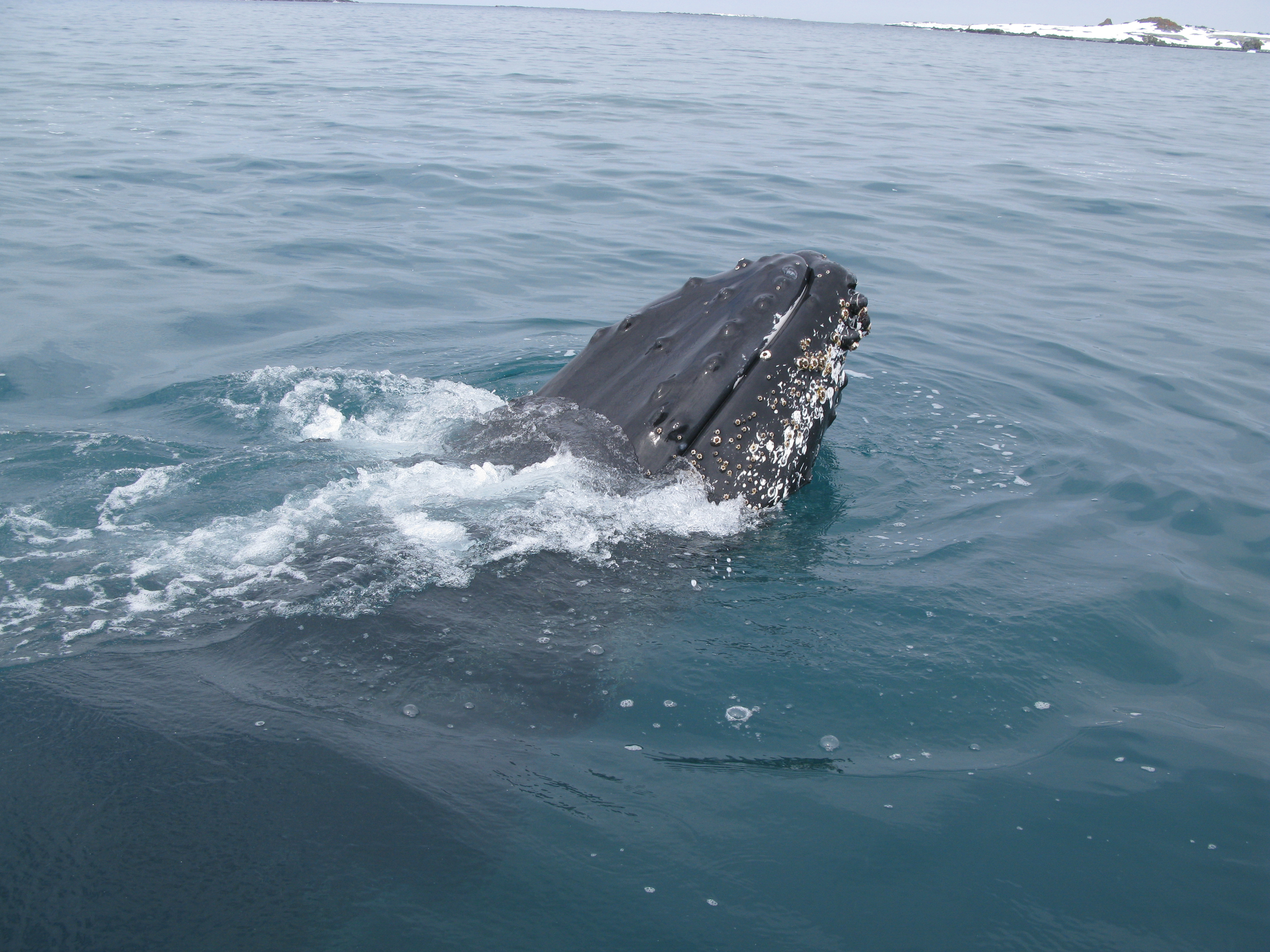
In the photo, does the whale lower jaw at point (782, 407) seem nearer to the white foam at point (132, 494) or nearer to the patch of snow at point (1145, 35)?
the white foam at point (132, 494)

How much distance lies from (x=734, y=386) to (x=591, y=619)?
1.74 metres

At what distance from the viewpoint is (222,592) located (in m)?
5.04

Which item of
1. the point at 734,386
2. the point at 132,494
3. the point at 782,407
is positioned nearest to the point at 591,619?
the point at 734,386

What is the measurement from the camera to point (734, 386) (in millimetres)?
5953

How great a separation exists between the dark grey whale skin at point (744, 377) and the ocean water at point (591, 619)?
0.77ft

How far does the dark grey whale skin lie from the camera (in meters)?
5.95

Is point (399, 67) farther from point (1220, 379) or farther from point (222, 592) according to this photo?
point (222, 592)

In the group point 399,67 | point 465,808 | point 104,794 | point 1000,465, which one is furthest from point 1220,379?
point 399,67

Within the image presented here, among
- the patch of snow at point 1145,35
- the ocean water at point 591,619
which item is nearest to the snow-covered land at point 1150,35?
the patch of snow at point 1145,35

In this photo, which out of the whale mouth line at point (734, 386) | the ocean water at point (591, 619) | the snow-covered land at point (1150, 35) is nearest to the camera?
the ocean water at point (591, 619)

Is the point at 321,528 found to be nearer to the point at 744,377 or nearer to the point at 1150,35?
the point at 744,377

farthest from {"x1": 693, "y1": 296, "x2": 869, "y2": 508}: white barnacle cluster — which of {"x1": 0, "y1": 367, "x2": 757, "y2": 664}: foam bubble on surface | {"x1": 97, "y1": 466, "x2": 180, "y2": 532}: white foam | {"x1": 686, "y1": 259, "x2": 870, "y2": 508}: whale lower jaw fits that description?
{"x1": 97, "y1": 466, "x2": 180, "y2": 532}: white foam

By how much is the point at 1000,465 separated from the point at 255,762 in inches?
242

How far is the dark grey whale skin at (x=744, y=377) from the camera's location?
595 cm
